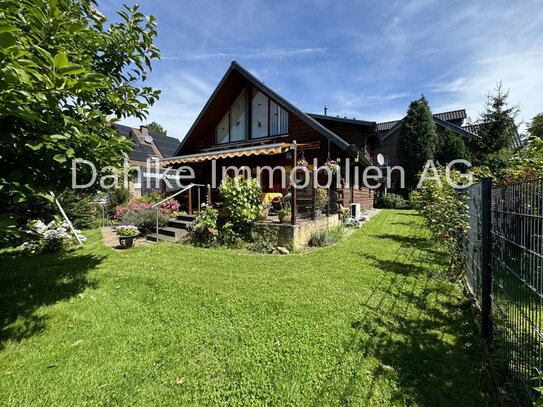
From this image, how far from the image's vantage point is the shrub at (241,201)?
886 centimetres

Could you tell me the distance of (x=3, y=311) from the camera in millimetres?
4461

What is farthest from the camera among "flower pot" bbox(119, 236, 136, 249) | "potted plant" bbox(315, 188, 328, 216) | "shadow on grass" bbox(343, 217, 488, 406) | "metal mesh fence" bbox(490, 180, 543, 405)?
"potted plant" bbox(315, 188, 328, 216)

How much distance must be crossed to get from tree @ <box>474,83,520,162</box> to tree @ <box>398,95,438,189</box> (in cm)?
436

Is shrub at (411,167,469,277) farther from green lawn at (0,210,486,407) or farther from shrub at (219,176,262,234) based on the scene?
shrub at (219,176,262,234)

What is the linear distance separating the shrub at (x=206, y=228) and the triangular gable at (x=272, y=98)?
271 inches

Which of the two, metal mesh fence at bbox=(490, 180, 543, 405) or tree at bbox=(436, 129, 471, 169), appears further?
tree at bbox=(436, 129, 471, 169)

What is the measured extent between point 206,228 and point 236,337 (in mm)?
6192

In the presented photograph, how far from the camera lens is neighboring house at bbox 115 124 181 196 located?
912 inches

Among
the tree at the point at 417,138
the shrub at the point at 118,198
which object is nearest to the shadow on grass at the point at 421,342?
the shrub at the point at 118,198

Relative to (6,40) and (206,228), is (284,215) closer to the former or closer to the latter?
(206,228)

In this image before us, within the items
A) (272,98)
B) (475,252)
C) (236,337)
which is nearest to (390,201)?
(272,98)

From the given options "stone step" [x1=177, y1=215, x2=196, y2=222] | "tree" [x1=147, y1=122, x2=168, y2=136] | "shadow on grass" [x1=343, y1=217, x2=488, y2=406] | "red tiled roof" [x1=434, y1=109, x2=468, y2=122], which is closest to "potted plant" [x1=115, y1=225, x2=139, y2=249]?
"stone step" [x1=177, y1=215, x2=196, y2=222]

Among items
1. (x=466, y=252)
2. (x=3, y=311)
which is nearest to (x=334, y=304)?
(x=466, y=252)

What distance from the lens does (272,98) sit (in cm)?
1357
